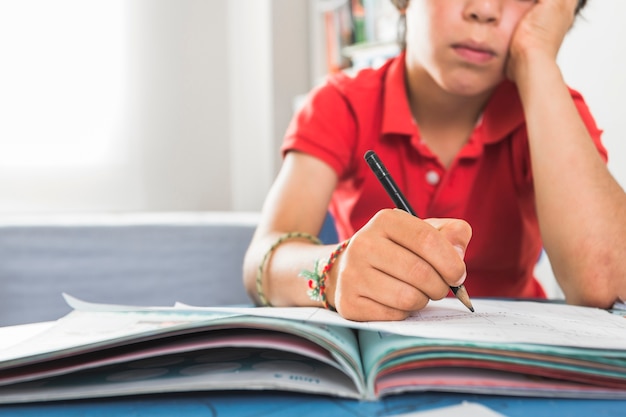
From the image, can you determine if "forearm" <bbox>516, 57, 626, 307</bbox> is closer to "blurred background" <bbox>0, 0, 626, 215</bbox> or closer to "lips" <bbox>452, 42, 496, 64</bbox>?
"lips" <bbox>452, 42, 496, 64</bbox>

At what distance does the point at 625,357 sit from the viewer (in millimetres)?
355

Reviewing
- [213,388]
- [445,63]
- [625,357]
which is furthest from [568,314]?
[445,63]

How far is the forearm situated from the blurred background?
1.44 m

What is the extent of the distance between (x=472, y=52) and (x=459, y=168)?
19 cm

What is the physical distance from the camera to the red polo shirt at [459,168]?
0.94 m

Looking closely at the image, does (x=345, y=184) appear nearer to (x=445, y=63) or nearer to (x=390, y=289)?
(x=445, y=63)

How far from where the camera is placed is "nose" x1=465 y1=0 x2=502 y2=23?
31.8 inches

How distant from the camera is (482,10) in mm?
810

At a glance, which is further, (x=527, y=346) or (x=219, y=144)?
(x=219, y=144)

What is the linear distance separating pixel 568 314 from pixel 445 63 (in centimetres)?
44

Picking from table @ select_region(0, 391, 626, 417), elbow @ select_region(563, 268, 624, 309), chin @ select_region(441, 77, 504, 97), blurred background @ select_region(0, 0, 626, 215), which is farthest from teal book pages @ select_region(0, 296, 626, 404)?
blurred background @ select_region(0, 0, 626, 215)

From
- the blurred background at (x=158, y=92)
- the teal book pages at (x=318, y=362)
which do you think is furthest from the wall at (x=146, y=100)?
the teal book pages at (x=318, y=362)

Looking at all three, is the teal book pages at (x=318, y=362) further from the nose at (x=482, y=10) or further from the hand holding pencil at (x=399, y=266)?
the nose at (x=482, y=10)

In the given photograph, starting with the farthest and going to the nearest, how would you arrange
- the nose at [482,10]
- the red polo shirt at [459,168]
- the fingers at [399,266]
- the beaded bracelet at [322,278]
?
the red polo shirt at [459,168] → the nose at [482,10] → the beaded bracelet at [322,278] → the fingers at [399,266]
